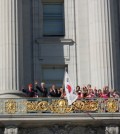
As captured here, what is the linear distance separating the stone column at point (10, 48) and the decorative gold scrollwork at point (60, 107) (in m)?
2.37

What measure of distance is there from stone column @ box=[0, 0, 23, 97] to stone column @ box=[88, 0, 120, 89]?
4651 mm

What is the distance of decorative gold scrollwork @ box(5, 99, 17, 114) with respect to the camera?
4938cm

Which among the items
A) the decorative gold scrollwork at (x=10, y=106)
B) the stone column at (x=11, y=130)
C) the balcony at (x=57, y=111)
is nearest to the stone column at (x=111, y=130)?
the balcony at (x=57, y=111)

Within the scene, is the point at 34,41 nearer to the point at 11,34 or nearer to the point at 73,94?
the point at 11,34

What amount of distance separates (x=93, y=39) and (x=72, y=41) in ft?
6.45

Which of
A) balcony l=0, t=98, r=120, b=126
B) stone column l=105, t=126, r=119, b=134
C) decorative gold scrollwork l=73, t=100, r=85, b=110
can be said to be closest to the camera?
balcony l=0, t=98, r=120, b=126

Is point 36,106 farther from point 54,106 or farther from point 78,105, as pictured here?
point 78,105

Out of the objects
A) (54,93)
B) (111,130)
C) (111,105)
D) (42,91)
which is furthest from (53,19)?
(111,130)

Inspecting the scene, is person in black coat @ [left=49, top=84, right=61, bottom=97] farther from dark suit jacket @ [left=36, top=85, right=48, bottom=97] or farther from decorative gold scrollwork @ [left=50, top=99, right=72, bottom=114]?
decorative gold scrollwork @ [left=50, top=99, right=72, bottom=114]

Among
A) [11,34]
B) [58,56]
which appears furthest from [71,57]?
[11,34]

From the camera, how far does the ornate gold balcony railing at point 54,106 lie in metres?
49.5

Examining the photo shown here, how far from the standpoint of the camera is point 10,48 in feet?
170

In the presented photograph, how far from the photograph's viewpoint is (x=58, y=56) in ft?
181

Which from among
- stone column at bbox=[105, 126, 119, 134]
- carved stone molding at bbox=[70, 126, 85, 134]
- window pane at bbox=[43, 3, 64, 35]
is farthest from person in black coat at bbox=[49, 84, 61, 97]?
window pane at bbox=[43, 3, 64, 35]
